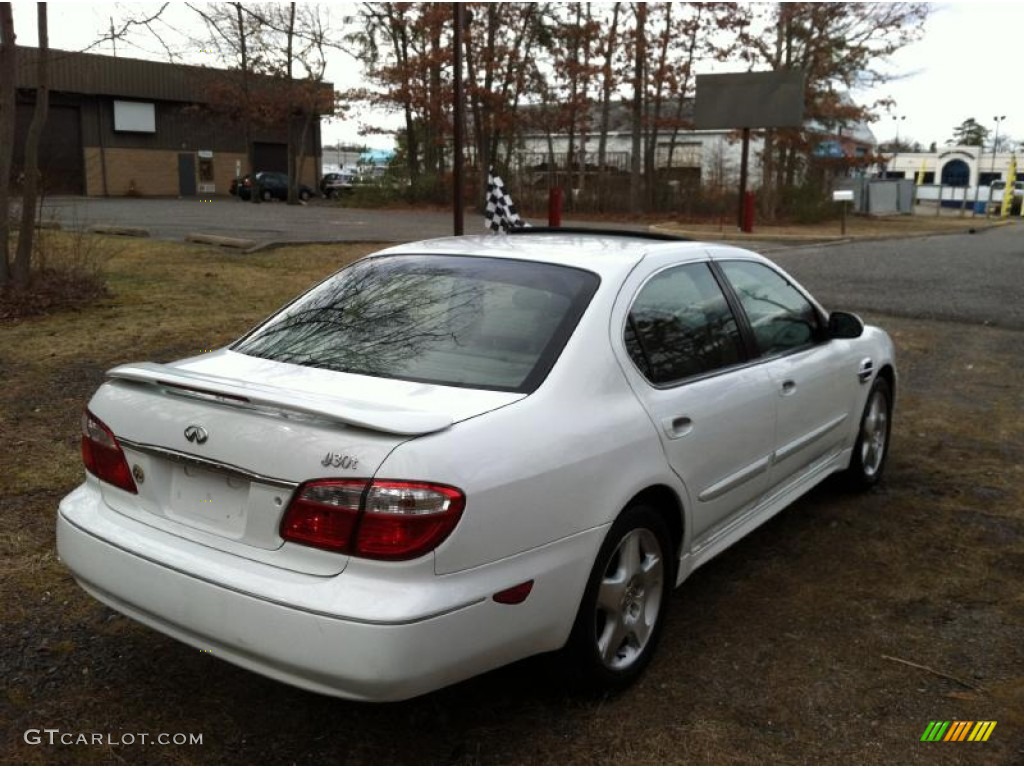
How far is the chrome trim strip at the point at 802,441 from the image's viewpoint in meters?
4.08

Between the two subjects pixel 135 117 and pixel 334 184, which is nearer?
pixel 135 117

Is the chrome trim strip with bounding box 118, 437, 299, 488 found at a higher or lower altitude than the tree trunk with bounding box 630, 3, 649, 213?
lower

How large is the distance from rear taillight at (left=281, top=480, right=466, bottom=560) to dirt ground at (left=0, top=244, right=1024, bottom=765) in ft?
2.47

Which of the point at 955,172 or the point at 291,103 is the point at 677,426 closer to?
the point at 291,103

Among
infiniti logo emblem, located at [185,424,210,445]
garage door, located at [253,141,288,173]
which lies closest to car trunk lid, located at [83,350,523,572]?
infiniti logo emblem, located at [185,424,210,445]

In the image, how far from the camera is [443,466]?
8.11 ft

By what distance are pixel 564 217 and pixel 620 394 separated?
3210 centimetres

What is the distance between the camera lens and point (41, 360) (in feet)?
24.1

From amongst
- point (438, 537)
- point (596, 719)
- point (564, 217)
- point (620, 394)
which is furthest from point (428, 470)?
point (564, 217)

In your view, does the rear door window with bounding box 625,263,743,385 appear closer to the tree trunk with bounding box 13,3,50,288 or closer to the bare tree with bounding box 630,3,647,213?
the tree trunk with bounding box 13,3,50,288

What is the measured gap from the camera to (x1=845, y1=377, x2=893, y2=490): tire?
509 cm

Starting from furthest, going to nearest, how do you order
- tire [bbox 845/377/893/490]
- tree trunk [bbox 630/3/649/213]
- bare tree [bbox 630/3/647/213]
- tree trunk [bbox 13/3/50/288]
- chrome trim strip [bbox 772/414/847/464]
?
1. tree trunk [bbox 630/3/649/213]
2. bare tree [bbox 630/3/647/213]
3. tree trunk [bbox 13/3/50/288]
4. tire [bbox 845/377/893/490]
5. chrome trim strip [bbox 772/414/847/464]

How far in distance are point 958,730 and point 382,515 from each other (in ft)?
6.53

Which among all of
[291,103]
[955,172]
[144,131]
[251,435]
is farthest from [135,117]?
[955,172]
